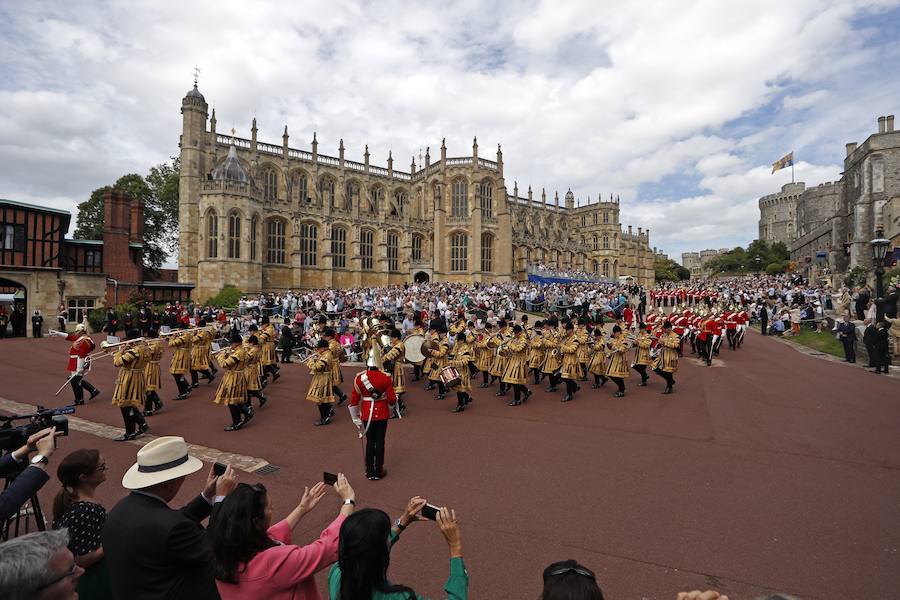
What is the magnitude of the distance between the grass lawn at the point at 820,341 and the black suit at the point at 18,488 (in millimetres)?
21068

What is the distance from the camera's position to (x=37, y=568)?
164 centimetres

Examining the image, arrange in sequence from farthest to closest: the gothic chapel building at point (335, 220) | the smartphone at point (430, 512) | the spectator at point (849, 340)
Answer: the gothic chapel building at point (335, 220) < the spectator at point (849, 340) < the smartphone at point (430, 512)

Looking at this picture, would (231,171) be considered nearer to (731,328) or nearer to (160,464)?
(731,328)

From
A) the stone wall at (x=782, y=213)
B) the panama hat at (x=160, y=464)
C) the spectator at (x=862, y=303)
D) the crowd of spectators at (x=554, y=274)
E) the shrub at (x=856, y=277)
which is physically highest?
the stone wall at (x=782, y=213)

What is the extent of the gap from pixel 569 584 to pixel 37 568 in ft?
6.50

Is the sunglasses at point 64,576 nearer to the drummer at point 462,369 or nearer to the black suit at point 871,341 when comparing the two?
the drummer at point 462,369

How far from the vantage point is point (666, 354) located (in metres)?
11.2

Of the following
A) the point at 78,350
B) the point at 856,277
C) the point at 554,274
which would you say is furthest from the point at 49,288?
the point at 856,277

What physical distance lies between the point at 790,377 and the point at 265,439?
13570mm

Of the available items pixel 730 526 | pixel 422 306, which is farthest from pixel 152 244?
pixel 730 526

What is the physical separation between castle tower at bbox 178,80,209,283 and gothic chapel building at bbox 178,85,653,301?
0.08 m

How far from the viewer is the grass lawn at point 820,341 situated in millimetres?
16941

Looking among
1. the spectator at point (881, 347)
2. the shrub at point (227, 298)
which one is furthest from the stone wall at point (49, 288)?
the spectator at point (881, 347)

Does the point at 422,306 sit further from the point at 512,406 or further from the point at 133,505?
the point at 133,505
